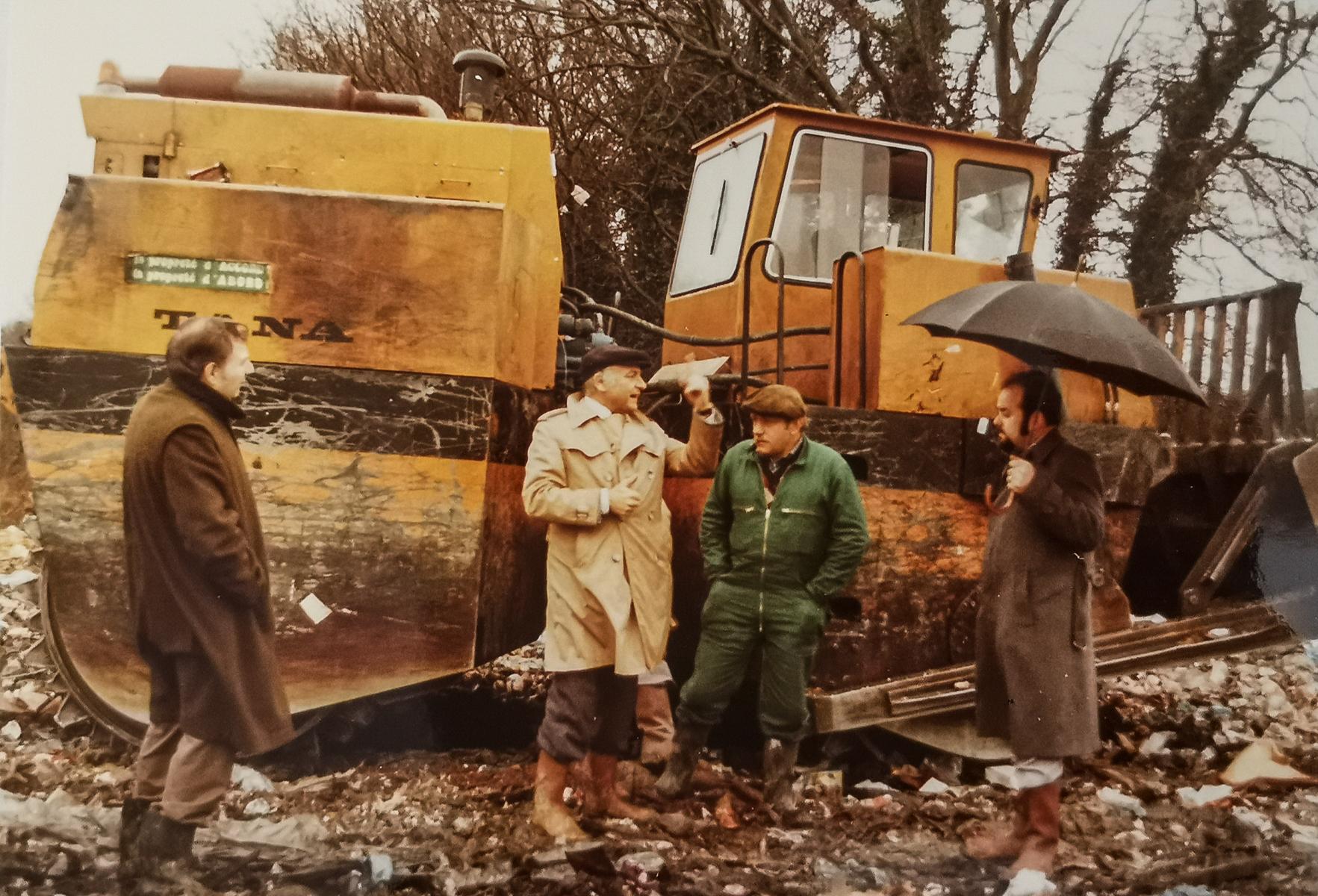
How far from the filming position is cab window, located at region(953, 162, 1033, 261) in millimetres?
3814

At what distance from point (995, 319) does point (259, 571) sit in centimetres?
191

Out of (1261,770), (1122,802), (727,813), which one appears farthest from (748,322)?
(1261,770)

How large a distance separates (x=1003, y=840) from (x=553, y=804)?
46.9 inches

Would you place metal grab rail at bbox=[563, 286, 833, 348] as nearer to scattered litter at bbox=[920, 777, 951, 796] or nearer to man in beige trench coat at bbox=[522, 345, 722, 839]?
man in beige trench coat at bbox=[522, 345, 722, 839]

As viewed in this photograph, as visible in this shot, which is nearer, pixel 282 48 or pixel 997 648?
pixel 997 648

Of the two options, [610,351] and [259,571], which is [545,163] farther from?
[259,571]

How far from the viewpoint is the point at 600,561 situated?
2762 millimetres

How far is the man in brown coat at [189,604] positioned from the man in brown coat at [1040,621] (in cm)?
187

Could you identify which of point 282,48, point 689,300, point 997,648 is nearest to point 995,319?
point 997,648

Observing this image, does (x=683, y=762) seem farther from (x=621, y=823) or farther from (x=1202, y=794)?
(x=1202, y=794)

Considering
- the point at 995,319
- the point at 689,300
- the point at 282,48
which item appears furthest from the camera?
the point at 689,300

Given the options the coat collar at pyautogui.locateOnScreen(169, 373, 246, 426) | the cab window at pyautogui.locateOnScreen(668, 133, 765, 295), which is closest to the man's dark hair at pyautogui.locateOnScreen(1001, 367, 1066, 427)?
the cab window at pyautogui.locateOnScreen(668, 133, 765, 295)

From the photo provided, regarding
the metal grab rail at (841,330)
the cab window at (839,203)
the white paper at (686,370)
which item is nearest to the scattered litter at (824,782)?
the metal grab rail at (841,330)

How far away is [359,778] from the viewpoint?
9.14 feet
